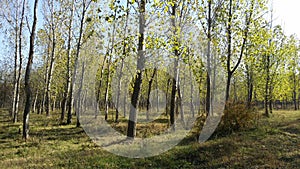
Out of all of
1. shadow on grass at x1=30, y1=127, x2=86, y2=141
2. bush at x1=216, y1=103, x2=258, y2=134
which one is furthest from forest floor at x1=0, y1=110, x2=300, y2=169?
shadow on grass at x1=30, y1=127, x2=86, y2=141

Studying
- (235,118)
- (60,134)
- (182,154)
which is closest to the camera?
(182,154)

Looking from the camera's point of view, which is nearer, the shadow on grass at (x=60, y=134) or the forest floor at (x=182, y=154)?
the forest floor at (x=182, y=154)

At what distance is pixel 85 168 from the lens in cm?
794

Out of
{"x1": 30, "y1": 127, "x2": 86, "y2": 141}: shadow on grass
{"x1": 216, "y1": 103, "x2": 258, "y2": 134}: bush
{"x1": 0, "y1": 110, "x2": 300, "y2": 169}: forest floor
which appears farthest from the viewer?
{"x1": 30, "y1": 127, "x2": 86, "y2": 141}: shadow on grass

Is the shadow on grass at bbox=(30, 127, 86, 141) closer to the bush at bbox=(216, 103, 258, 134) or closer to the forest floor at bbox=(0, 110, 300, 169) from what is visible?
the forest floor at bbox=(0, 110, 300, 169)

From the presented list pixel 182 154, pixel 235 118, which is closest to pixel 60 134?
pixel 182 154

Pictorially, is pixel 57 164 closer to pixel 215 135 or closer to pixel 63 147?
pixel 63 147

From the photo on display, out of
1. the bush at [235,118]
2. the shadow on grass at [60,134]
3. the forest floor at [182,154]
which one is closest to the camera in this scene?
the forest floor at [182,154]

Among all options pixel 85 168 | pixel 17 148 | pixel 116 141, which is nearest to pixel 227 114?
pixel 116 141

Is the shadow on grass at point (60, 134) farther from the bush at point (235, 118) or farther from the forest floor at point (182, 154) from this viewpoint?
the bush at point (235, 118)

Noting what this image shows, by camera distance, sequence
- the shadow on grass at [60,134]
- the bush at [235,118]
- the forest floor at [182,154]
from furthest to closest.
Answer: the shadow on grass at [60,134], the bush at [235,118], the forest floor at [182,154]

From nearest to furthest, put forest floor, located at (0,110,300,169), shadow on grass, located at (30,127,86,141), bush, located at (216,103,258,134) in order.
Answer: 1. forest floor, located at (0,110,300,169)
2. bush, located at (216,103,258,134)
3. shadow on grass, located at (30,127,86,141)

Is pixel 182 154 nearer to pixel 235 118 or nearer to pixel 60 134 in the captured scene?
pixel 235 118

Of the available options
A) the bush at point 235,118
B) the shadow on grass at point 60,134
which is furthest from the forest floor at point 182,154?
the shadow on grass at point 60,134
